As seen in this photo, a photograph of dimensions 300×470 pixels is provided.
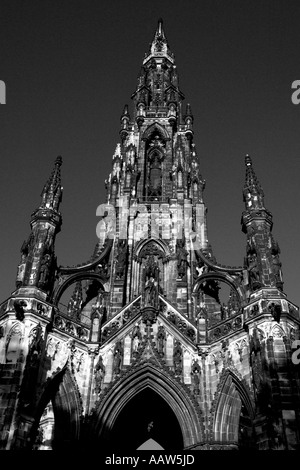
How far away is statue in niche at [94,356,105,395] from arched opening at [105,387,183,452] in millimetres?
1150

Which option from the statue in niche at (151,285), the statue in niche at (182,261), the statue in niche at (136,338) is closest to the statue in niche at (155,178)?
the statue in niche at (182,261)

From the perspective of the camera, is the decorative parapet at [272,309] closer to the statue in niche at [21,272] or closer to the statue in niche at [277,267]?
the statue in niche at [277,267]

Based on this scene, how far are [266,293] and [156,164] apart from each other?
14.6 meters

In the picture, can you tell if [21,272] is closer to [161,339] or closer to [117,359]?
[117,359]

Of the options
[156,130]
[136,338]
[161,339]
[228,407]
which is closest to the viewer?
[228,407]

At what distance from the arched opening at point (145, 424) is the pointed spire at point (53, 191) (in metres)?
8.30

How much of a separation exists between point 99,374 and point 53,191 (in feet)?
25.8

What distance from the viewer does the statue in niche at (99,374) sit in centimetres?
1823

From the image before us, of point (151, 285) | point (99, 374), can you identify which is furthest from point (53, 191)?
point (99, 374)

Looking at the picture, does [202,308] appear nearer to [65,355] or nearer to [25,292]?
[65,355]

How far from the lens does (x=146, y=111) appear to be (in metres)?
32.2

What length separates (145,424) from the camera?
2038cm

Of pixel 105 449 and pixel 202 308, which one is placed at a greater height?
pixel 202 308

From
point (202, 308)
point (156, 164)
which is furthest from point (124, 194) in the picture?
point (202, 308)
